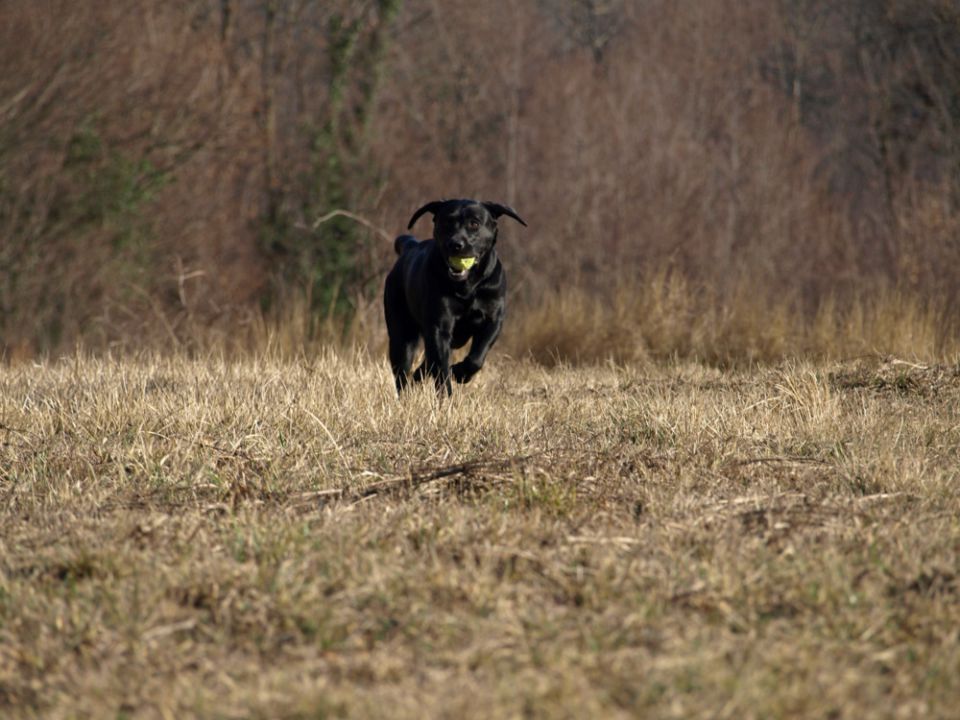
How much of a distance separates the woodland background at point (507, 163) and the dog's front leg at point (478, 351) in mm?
3209

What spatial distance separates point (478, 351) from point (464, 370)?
0.45ft

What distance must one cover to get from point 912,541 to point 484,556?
4.00 ft

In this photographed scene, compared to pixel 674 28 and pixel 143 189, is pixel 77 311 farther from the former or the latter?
pixel 674 28

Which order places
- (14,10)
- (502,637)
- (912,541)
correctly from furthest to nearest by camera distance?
1. (14,10)
2. (912,541)
3. (502,637)

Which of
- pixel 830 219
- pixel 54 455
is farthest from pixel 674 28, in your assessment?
pixel 54 455

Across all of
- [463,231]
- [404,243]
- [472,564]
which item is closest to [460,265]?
[463,231]

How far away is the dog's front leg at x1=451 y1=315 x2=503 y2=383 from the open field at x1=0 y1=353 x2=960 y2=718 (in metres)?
1.50

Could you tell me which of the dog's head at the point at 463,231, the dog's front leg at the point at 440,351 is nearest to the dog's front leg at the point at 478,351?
the dog's front leg at the point at 440,351

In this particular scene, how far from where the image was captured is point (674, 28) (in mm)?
27281

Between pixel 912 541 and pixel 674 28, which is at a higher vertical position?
pixel 674 28

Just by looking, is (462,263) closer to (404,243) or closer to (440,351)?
(440,351)

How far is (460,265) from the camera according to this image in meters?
7.02

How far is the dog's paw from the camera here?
7379mm

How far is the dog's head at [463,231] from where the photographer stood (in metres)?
6.96
